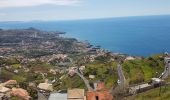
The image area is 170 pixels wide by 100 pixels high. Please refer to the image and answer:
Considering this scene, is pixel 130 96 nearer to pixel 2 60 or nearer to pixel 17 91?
pixel 17 91

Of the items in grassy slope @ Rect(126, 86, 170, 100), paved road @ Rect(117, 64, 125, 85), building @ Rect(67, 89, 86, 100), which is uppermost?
building @ Rect(67, 89, 86, 100)

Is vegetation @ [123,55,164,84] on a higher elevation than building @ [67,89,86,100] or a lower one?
lower

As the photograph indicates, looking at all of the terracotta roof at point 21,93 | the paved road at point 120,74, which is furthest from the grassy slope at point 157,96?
the terracotta roof at point 21,93

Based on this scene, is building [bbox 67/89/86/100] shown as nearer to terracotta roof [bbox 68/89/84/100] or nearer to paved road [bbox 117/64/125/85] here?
terracotta roof [bbox 68/89/84/100]

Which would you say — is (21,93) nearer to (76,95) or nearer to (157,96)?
(76,95)

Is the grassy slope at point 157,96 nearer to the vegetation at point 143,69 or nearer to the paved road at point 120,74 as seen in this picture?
the paved road at point 120,74

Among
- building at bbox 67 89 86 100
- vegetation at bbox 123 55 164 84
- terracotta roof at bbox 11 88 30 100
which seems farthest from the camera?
vegetation at bbox 123 55 164 84

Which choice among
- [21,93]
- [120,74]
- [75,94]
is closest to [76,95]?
[75,94]

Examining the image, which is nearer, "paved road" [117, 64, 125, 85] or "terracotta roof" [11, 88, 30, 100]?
"terracotta roof" [11, 88, 30, 100]

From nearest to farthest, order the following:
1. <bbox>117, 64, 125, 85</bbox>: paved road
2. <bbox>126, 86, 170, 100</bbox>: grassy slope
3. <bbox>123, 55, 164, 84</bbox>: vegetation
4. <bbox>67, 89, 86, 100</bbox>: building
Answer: <bbox>67, 89, 86, 100</bbox>: building
<bbox>126, 86, 170, 100</bbox>: grassy slope
<bbox>117, 64, 125, 85</bbox>: paved road
<bbox>123, 55, 164, 84</bbox>: vegetation

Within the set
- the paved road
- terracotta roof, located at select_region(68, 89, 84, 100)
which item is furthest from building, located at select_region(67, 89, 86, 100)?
the paved road

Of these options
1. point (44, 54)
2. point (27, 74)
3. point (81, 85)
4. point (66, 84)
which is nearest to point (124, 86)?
point (81, 85)
